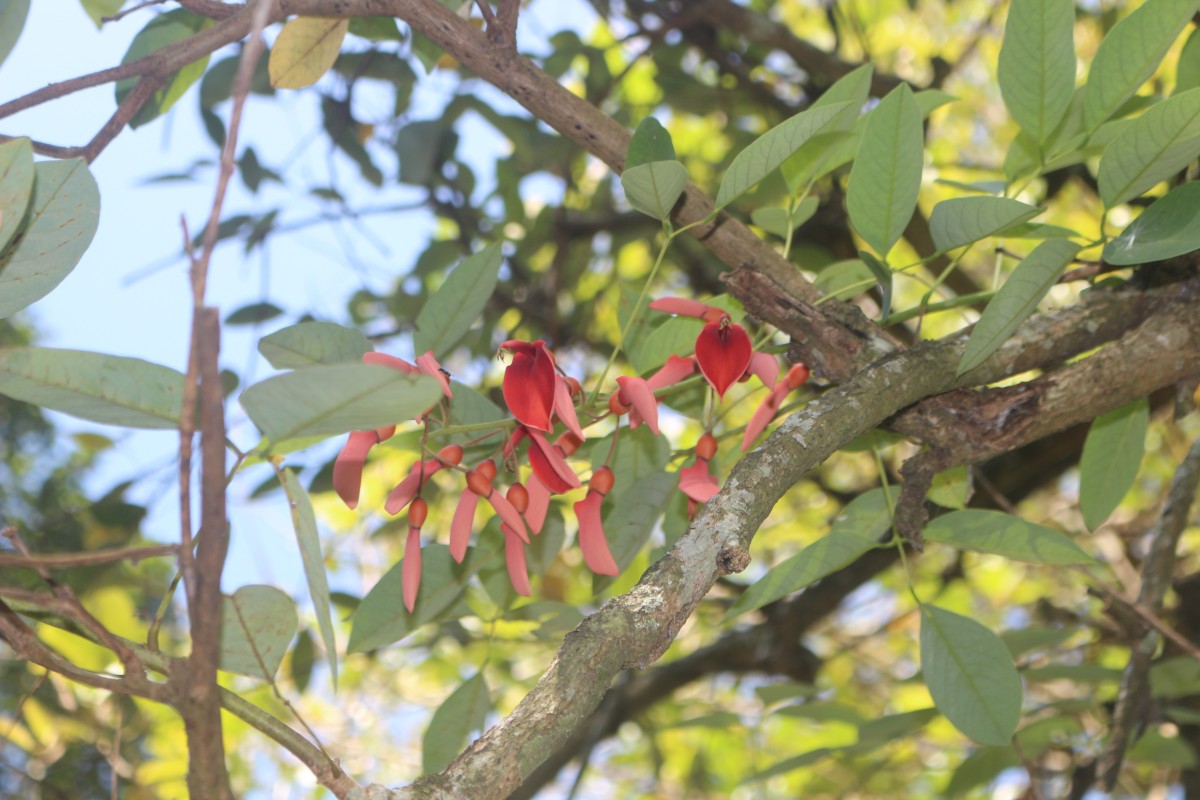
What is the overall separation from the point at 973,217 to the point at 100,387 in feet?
1.29

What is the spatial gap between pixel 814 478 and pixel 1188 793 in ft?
1.87

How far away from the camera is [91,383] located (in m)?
0.37

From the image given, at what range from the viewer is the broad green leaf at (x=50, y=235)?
1.45 feet

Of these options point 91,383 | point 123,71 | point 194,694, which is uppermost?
point 123,71

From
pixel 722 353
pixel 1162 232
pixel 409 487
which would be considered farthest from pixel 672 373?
pixel 1162 232

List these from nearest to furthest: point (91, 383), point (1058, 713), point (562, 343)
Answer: point (91, 383) → point (1058, 713) → point (562, 343)

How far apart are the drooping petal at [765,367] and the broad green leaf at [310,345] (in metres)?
0.20

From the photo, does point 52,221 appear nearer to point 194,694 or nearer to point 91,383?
point 91,383

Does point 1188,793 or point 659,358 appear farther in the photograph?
point 1188,793

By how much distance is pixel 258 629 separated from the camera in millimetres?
423

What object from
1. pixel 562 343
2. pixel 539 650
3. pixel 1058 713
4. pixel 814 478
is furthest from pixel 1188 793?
pixel 562 343

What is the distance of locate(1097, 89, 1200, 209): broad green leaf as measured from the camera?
0.48m

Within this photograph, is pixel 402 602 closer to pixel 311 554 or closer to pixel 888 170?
pixel 311 554

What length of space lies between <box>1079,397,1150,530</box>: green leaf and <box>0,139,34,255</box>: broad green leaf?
618 millimetres
